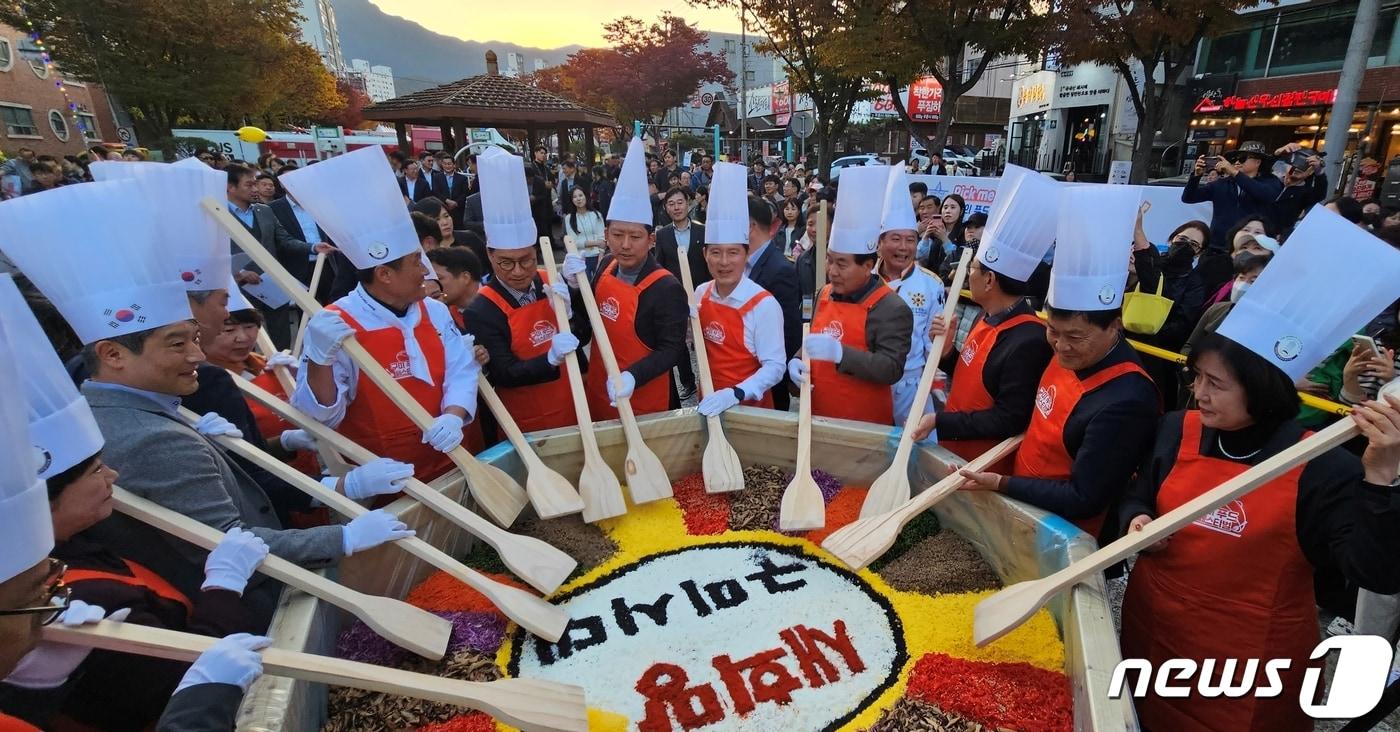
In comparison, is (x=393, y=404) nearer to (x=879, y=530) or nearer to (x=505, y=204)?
(x=505, y=204)

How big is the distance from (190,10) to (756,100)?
39.5 meters

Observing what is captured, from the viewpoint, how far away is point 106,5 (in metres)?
18.4

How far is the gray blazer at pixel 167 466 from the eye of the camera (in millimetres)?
1701

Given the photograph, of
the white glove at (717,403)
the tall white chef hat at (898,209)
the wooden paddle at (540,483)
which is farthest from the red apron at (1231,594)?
the tall white chef hat at (898,209)

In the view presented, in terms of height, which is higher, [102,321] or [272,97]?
[272,97]

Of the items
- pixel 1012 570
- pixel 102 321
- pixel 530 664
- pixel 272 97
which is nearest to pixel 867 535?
pixel 1012 570

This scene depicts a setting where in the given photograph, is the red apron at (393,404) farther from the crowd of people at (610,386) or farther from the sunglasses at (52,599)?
the sunglasses at (52,599)

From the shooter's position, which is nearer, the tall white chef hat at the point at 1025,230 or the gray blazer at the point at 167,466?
the gray blazer at the point at 167,466

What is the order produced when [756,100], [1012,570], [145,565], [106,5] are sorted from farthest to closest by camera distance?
[756,100] → [106,5] → [1012,570] → [145,565]

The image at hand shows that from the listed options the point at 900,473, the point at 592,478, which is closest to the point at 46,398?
the point at 592,478

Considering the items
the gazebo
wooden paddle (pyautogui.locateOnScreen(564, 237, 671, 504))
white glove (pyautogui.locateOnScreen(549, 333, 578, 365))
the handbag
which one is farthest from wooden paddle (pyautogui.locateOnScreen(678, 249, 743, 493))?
the gazebo

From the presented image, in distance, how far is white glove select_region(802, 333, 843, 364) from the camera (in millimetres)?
3004

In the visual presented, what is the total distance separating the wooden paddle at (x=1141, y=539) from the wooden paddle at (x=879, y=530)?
0.36 metres

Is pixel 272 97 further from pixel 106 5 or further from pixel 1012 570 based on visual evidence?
pixel 1012 570
